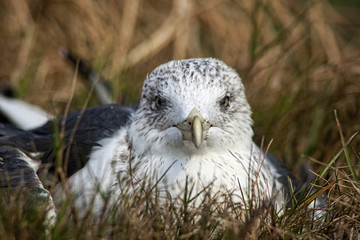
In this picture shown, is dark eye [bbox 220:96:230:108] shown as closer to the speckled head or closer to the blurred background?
the speckled head

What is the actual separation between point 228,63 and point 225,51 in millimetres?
1009

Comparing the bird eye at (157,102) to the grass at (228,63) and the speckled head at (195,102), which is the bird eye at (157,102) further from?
the grass at (228,63)

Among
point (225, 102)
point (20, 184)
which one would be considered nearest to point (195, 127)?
point (225, 102)

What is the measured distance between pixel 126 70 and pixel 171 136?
2.80 metres

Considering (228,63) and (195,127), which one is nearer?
(195,127)

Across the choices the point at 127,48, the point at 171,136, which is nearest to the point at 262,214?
the point at 171,136

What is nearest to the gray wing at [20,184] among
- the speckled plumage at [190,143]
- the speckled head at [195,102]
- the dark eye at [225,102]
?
the speckled plumage at [190,143]

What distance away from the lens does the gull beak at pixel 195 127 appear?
9.25ft

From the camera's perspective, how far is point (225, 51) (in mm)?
6801

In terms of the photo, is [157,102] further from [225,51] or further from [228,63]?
[225,51]

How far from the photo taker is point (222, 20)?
23.7 ft

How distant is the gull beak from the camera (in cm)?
282

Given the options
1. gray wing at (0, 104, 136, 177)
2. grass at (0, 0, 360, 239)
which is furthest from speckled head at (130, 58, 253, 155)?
grass at (0, 0, 360, 239)

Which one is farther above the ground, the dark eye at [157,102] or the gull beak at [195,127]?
the dark eye at [157,102]
